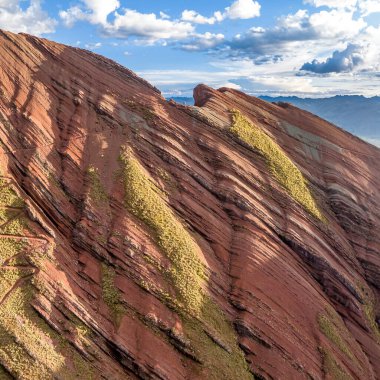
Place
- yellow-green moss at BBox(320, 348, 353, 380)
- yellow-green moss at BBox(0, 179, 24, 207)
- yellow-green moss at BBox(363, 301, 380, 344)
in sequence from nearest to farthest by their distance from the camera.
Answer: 1. yellow-green moss at BBox(0, 179, 24, 207)
2. yellow-green moss at BBox(320, 348, 353, 380)
3. yellow-green moss at BBox(363, 301, 380, 344)

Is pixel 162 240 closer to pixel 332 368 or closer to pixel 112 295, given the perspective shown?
pixel 112 295

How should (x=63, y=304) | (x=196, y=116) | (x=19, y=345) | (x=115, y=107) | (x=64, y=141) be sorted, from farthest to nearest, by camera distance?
(x=196, y=116)
(x=115, y=107)
(x=64, y=141)
(x=63, y=304)
(x=19, y=345)

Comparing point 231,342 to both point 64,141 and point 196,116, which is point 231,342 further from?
point 196,116

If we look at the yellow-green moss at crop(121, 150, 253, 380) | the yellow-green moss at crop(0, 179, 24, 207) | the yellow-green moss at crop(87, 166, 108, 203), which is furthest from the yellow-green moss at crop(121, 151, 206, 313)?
the yellow-green moss at crop(0, 179, 24, 207)

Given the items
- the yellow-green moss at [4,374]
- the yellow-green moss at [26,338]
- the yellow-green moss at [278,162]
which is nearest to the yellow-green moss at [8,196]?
the yellow-green moss at [26,338]

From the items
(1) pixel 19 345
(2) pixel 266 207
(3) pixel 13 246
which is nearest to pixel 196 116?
(2) pixel 266 207

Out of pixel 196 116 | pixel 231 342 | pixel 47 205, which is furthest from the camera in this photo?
pixel 196 116

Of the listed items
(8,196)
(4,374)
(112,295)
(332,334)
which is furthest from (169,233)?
(332,334)

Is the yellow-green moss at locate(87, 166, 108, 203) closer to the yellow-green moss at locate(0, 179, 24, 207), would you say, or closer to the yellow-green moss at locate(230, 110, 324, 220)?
the yellow-green moss at locate(0, 179, 24, 207)
